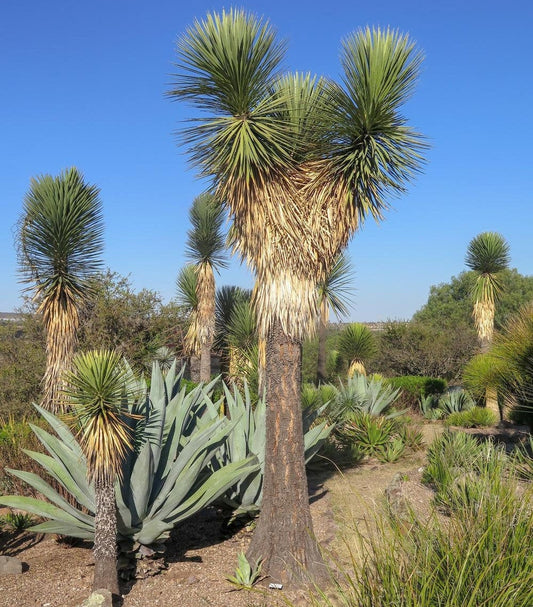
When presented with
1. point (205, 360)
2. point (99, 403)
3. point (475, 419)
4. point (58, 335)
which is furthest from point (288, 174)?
point (205, 360)

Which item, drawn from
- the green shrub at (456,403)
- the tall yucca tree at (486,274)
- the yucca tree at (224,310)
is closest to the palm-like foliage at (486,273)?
the tall yucca tree at (486,274)

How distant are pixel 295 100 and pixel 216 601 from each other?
17.3ft

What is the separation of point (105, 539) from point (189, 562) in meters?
1.33

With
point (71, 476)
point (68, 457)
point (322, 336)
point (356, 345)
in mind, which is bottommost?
point (71, 476)

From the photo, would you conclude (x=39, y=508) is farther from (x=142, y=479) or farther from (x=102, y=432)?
(x=102, y=432)

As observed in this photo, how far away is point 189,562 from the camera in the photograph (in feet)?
21.0

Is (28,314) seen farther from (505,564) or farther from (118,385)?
(505,564)

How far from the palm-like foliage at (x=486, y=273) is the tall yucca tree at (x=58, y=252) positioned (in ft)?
49.5

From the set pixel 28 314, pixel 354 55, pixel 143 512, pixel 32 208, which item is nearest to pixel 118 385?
pixel 143 512

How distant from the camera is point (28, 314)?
16328 millimetres

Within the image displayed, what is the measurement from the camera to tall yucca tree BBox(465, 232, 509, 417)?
67.4 ft

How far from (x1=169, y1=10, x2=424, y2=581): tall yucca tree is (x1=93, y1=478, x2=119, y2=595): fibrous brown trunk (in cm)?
154

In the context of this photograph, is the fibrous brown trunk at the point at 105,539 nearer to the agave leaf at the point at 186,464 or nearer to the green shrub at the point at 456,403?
the agave leaf at the point at 186,464

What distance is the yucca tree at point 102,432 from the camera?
16.7 feet
